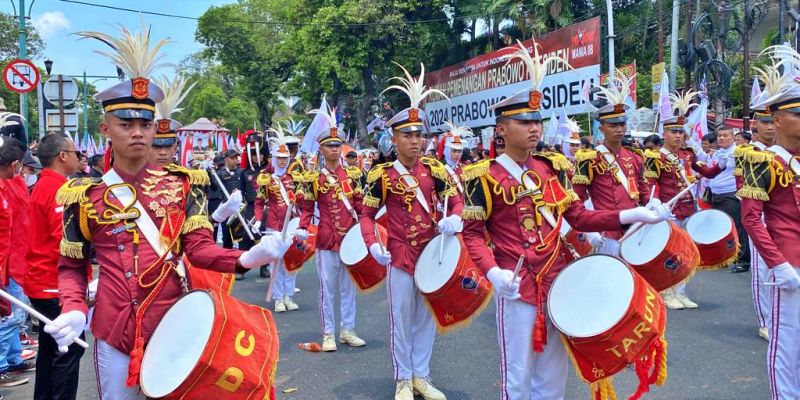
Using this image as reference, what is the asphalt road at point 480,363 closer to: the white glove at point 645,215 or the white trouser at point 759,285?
the white trouser at point 759,285

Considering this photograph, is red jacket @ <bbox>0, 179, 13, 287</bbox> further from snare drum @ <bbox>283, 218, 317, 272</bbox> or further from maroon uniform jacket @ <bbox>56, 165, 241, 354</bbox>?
snare drum @ <bbox>283, 218, 317, 272</bbox>

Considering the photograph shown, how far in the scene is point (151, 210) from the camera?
3322mm

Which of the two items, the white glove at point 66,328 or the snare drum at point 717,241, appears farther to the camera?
the snare drum at point 717,241

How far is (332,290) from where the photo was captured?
24.1 ft

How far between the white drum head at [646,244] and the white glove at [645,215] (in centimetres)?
186

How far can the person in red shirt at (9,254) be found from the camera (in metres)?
5.30

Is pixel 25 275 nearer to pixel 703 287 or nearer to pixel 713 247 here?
pixel 713 247

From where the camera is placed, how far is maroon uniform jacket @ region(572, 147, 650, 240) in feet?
21.7

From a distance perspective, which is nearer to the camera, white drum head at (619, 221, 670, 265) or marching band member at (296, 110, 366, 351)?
white drum head at (619, 221, 670, 265)

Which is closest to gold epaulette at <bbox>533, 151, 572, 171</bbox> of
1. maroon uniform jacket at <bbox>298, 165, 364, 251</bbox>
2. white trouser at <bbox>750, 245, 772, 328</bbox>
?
white trouser at <bbox>750, 245, 772, 328</bbox>

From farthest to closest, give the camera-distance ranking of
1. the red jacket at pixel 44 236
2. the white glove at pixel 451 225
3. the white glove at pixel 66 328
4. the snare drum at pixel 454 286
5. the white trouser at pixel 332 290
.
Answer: the white trouser at pixel 332 290 < the red jacket at pixel 44 236 < the white glove at pixel 451 225 < the snare drum at pixel 454 286 < the white glove at pixel 66 328

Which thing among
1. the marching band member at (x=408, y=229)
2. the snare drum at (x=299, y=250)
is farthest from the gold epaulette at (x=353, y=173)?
the marching band member at (x=408, y=229)

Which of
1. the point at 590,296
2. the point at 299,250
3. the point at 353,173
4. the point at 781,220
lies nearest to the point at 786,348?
the point at 781,220

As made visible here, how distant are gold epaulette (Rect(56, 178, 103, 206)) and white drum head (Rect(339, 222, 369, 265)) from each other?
349cm
